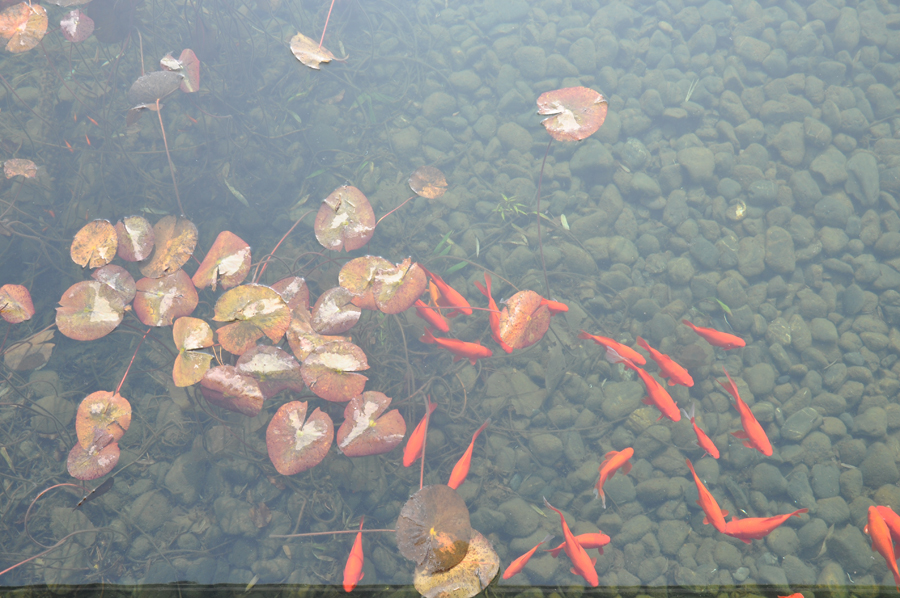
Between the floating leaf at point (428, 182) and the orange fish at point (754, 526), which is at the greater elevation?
the floating leaf at point (428, 182)

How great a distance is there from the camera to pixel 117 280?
8.77ft

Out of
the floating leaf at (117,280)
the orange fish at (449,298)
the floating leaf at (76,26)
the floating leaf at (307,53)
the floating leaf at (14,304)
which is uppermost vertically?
the floating leaf at (307,53)

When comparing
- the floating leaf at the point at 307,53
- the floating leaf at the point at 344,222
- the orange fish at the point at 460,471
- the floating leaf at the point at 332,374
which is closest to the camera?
the floating leaf at the point at 332,374

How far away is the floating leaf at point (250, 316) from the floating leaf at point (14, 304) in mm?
1282

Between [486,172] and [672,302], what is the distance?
1.76 m

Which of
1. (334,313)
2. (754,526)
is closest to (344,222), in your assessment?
(334,313)

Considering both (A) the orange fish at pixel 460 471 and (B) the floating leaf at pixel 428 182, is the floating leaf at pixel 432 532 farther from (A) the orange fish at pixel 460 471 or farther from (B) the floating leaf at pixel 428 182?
(B) the floating leaf at pixel 428 182

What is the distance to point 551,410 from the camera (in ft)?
10.0

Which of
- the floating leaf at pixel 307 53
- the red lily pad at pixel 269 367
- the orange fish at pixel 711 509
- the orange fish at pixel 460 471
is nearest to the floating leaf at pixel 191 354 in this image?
the red lily pad at pixel 269 367

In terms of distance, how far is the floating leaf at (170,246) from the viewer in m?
2.70

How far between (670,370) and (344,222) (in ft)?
7.49

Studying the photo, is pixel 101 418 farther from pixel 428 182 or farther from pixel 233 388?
pixel 428 182

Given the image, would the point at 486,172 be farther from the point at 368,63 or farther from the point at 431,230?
the point at 368,63

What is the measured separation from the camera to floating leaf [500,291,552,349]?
2789 millimetres
